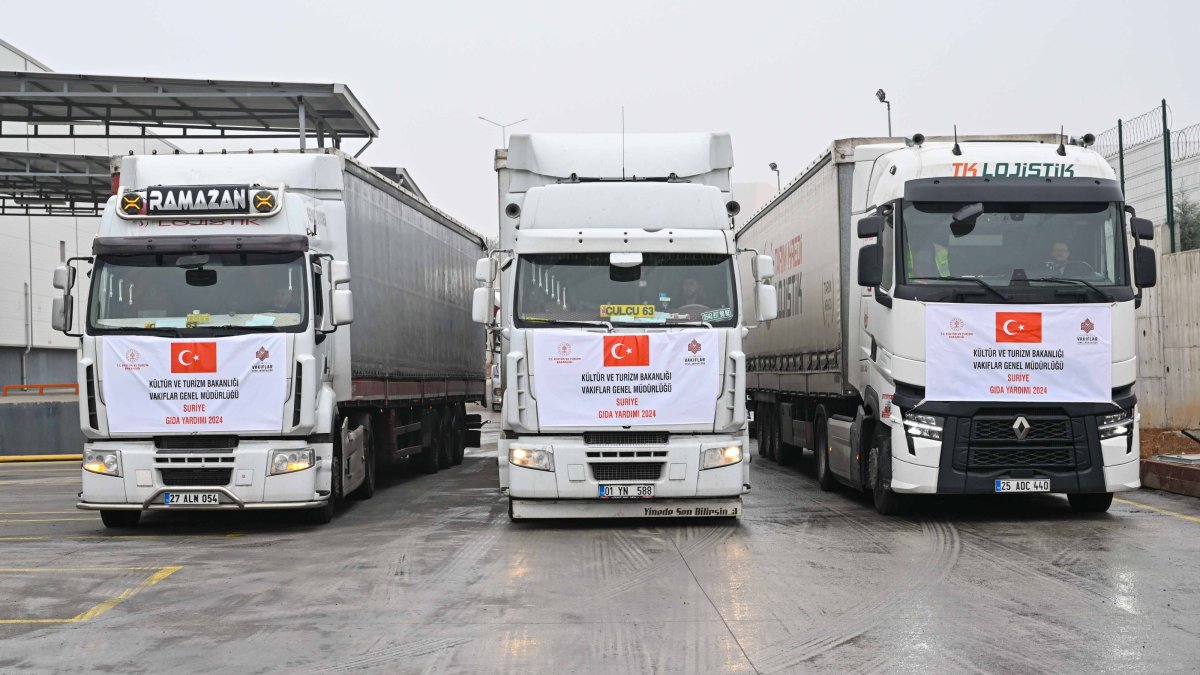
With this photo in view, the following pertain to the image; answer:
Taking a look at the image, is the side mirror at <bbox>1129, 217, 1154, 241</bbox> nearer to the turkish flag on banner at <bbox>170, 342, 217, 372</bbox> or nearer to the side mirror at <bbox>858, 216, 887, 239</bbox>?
the side mirror at <bbox>858, 216, 887, 239</bbox>

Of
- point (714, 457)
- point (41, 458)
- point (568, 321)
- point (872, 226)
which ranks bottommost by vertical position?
point (41, 458)

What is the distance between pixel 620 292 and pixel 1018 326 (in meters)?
3.87

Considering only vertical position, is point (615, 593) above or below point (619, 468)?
below

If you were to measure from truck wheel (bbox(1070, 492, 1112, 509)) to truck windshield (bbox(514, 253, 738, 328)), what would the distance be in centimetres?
431

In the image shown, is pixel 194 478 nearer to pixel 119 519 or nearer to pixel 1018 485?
pixel 119 519

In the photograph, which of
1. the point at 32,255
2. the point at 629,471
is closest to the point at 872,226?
the point at 629,471

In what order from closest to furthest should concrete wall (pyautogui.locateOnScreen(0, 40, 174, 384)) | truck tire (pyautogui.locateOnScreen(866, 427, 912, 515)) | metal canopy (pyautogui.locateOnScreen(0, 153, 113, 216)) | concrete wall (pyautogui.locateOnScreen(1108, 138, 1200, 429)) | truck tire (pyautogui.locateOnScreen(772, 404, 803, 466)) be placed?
truck tire (pyautogui.locateOnScreen(866, 427, 912, 515)), concrete wall (pyautogui.locateOnScreen(1108, 138, 1200, 429)), truck tire (pyautogui.locateOnScreen(772, 404, 803, 466)), metal canopy (pyautogui.locateOnScreen(0, 153, 113, 216)), concrete wall (pyautogui.locateOnScreen(0, 40, 174, 384))

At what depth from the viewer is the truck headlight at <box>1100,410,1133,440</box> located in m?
12.8

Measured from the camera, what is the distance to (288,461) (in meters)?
12.7

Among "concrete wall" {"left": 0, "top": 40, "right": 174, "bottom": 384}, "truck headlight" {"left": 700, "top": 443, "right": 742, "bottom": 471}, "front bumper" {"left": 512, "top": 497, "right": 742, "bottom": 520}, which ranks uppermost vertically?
"concrete wall" {"left": 0, "top": 40, "right": 174, "bottom": 384}

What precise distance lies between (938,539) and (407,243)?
9.19 metres

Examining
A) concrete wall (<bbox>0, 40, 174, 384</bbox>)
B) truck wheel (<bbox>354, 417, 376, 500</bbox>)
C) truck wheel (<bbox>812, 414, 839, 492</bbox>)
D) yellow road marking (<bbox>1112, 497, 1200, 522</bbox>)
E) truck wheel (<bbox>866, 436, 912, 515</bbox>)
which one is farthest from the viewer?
concrete wall (<bbox>0, 40, 174, 384</bbox>)

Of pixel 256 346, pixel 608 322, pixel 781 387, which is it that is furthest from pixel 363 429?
pixel 781 387

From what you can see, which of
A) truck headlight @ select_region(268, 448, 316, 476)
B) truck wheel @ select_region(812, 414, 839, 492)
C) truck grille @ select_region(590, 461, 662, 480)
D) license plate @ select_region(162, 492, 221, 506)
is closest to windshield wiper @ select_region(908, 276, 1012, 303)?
truck grille @ select_region(590, 461, 662, 480)
